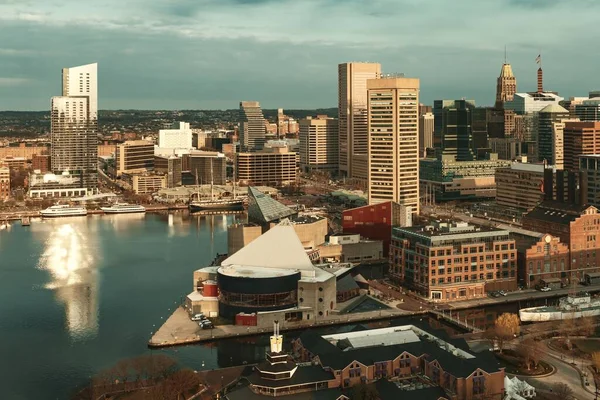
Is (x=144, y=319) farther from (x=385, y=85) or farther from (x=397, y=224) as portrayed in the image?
(x=385, y=85)

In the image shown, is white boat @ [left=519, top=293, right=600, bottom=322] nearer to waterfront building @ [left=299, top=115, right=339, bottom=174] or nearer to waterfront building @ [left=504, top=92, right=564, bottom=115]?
waterfront building @ [left=299, top=115, right=339, bottom=174]

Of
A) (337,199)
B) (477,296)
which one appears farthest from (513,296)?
(337,199)

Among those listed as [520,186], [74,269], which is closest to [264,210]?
[74,269]

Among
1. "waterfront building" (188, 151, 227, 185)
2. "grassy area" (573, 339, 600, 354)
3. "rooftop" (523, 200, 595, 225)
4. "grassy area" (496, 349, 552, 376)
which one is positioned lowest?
"grassy area" (496, 349, 552, 376)

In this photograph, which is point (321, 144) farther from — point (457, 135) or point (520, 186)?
point (520, 186)

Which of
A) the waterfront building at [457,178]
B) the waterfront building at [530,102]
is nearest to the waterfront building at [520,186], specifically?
the waterfront building at [457,178]

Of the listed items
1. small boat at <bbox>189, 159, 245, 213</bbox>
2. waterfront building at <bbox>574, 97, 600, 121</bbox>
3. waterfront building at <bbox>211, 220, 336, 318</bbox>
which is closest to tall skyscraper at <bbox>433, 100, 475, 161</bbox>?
waterfront building at <bbox>574, 97, 600, 121</bbox>
